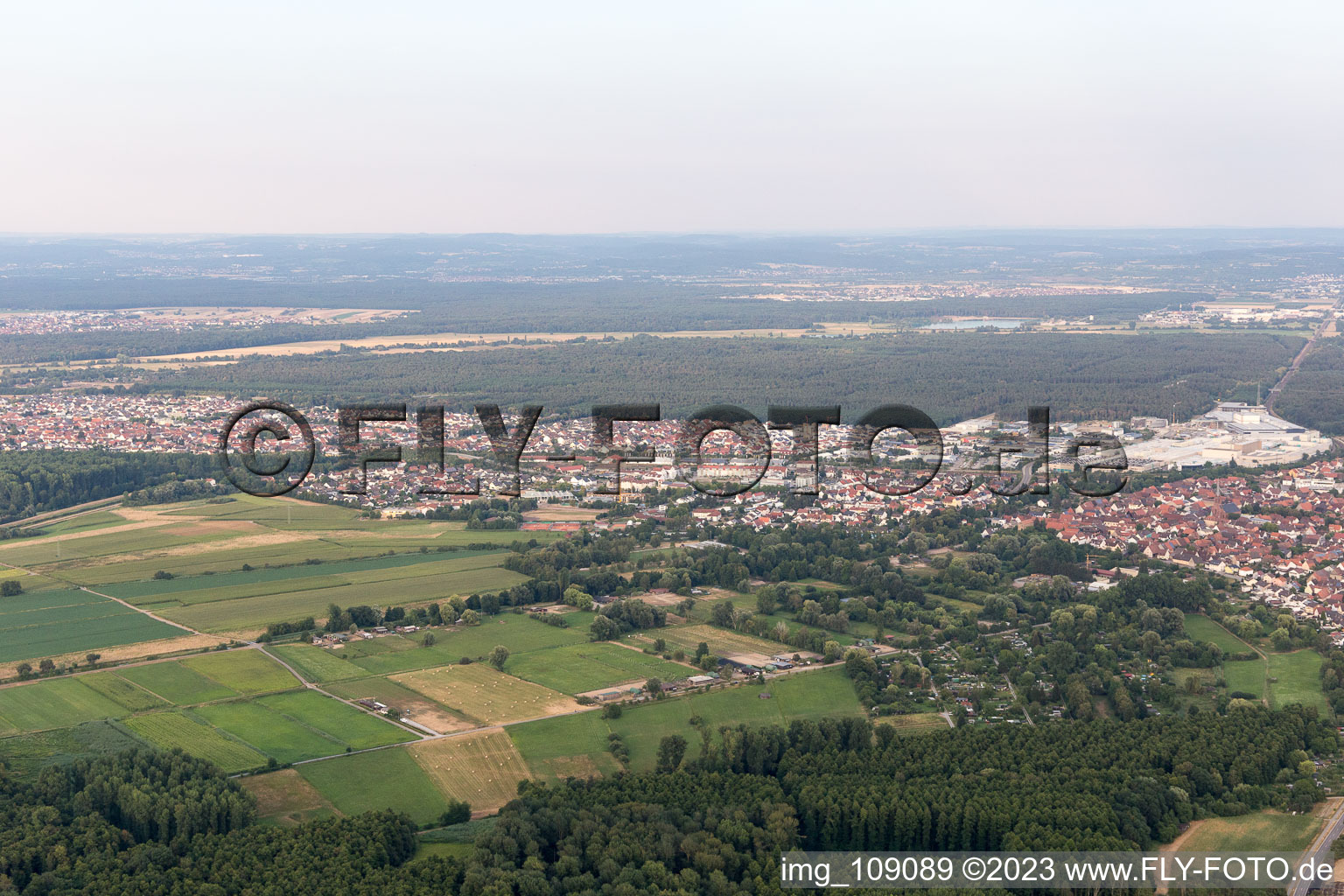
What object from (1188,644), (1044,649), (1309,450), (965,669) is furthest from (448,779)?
(1309,450)

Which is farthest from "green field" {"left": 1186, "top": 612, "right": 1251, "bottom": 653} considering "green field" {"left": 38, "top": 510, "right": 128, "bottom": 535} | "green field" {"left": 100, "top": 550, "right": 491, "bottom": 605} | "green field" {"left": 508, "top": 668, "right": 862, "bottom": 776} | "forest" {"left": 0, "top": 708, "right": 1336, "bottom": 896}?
"green field" {"left": 38, "top": 510, "right": 128, "bottom": 535}

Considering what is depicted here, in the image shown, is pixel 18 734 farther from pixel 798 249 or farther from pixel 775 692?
pixel 798 249

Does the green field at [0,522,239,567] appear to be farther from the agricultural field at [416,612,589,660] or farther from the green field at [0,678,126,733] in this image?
the agricultural field at [416,612,589,660]

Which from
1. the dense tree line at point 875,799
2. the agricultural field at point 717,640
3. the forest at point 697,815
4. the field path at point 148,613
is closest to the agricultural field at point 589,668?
the agricultural field at point 717,640

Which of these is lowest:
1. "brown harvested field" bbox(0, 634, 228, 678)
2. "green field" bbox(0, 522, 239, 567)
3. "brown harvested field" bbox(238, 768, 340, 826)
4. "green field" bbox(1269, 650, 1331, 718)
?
"brown harvested field" bbox(238, 768, 340, 826)

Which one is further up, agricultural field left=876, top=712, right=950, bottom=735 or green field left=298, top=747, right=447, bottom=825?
agricultural field left=876, top=712, right=950, bottom=735

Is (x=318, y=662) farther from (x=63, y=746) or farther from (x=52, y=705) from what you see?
(x=63, y=746)
